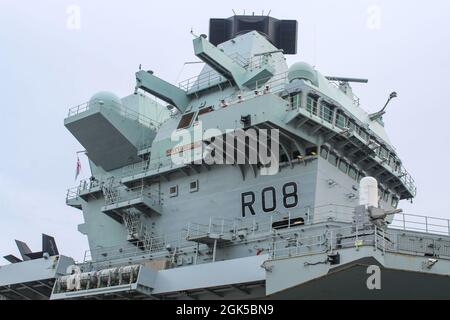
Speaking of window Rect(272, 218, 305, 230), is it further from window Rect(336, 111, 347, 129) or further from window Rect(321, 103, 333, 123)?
window Rect(336, 111, 347, 129)

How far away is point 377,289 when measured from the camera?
19.1m

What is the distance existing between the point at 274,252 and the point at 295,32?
1756 cm

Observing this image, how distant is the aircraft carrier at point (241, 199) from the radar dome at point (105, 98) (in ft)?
0.18

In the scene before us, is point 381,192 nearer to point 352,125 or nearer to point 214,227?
point 352,125

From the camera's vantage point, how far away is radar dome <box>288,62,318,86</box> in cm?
2589

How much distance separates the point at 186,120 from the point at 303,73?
5406 millimetres

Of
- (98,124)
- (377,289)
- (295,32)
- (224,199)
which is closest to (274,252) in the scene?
(377,289)

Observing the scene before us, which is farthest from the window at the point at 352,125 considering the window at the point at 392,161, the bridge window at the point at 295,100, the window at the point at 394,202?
the window at the point at 394,202

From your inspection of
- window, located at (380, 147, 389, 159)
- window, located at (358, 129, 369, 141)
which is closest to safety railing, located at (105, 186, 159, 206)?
window, located at (358, 129, 369, 141)

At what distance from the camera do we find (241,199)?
24.8m

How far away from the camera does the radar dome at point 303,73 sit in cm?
2589

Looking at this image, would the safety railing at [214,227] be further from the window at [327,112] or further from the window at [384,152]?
the window at [384,152]

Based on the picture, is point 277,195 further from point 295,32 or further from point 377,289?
point 295,32

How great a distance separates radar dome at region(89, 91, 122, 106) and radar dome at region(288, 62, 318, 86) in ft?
27.2
